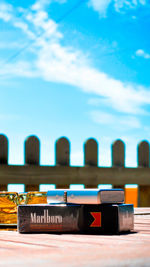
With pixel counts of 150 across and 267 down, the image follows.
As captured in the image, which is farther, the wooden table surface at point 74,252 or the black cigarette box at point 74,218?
the black cigarette box at point 74,218

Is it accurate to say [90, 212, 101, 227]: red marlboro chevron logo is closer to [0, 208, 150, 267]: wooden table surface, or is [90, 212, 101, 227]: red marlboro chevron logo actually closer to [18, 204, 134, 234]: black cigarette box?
[18, 204, 134, 234]: black cigarette box

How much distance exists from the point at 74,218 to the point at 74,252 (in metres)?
0.94

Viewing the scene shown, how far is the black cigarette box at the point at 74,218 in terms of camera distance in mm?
2637

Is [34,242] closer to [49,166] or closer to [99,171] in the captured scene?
[49,166]

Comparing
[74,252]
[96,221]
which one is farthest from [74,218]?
[74,252]

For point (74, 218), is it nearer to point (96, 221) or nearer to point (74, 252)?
point (96, 221)

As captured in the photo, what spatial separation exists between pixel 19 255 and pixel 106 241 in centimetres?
64

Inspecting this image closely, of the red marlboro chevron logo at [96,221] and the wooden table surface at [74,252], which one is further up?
the red marlboro chevron logo at [96,221]

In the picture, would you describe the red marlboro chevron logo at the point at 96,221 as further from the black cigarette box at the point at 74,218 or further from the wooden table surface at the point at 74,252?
the wooden table surface at the point at 74,252

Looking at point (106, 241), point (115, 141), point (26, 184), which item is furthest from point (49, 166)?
point (106, 241)

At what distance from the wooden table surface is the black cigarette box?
0.39 metres

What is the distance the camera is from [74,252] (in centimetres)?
173

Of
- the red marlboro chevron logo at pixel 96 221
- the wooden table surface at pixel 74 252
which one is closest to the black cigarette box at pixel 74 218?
the red marlboro chevron logo at pixel 96 221

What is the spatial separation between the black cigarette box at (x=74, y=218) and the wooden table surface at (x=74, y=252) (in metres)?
0.39
